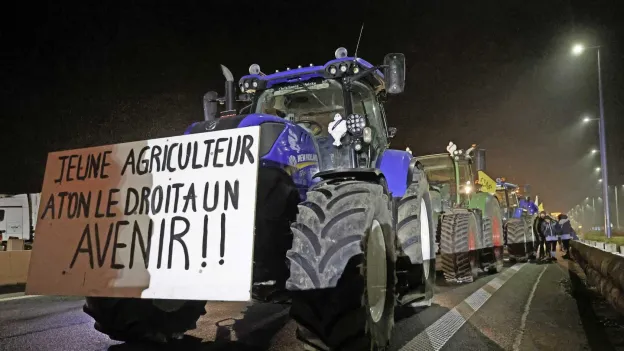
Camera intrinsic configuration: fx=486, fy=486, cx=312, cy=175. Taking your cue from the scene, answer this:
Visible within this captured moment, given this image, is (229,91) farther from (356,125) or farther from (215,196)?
(215,196)

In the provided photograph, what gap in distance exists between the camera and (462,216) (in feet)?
34.2

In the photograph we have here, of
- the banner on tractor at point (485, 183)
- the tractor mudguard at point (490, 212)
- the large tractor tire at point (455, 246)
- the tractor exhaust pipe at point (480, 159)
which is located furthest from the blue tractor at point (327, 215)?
the banner on tractor at point (485, 183)

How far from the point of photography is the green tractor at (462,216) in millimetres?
10234

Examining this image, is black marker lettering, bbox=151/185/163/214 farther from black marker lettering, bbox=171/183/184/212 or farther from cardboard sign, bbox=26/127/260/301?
black marker lettering, bbox=171/183/184/212

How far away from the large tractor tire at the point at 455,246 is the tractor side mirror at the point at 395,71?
18.7 ft

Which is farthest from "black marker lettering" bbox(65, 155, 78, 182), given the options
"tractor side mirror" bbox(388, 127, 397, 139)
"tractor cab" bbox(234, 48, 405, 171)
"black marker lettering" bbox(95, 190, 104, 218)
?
"tractor side mirror" bbox(388, 127, 397, 139)

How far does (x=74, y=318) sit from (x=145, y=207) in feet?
13.7

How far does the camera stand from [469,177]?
13547 mm

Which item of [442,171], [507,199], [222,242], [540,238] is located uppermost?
[442,171]

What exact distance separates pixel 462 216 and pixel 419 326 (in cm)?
509

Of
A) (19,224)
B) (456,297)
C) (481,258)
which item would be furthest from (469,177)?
(19,224)

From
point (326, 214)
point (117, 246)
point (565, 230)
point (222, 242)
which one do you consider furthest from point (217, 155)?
point (565, 230)

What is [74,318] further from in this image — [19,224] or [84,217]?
[19,224]

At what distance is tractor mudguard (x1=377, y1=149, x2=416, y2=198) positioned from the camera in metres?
5.92
